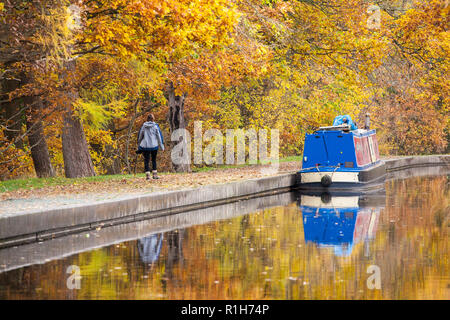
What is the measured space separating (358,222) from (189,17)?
6.32 m

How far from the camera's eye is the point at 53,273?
10.0 metres

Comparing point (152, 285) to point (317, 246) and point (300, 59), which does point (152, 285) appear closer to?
point (317, 246)

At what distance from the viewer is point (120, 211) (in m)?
15.6

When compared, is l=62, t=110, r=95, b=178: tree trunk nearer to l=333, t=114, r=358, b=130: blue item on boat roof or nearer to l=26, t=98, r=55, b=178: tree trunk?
l=26, t=98, r=55, b=178: tree trunk

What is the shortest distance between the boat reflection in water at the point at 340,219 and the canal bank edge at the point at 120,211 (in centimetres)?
162

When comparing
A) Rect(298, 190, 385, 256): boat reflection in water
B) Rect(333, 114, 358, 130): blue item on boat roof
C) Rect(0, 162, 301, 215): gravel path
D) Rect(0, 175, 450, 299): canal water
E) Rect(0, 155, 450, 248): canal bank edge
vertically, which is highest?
Rect(333, 114, 358, 130): blue item on boat roof

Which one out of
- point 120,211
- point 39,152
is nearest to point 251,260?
point 120,211

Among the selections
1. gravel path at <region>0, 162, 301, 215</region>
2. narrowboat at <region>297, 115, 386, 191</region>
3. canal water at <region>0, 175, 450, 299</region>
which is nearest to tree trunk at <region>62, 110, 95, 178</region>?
gravel path at <region>0, 162, 301, 215</region>

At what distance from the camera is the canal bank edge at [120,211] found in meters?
12.8

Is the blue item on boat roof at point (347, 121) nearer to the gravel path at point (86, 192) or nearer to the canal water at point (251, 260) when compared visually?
the gravel path at point (86, 192)

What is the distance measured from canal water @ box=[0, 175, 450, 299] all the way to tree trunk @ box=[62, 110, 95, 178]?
10039 millimetres

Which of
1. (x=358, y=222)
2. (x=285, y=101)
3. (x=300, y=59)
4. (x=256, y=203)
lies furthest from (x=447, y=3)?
(x=285, y=101)

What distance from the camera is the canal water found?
887 cm

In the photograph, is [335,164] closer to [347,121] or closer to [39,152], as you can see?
[347,121]
